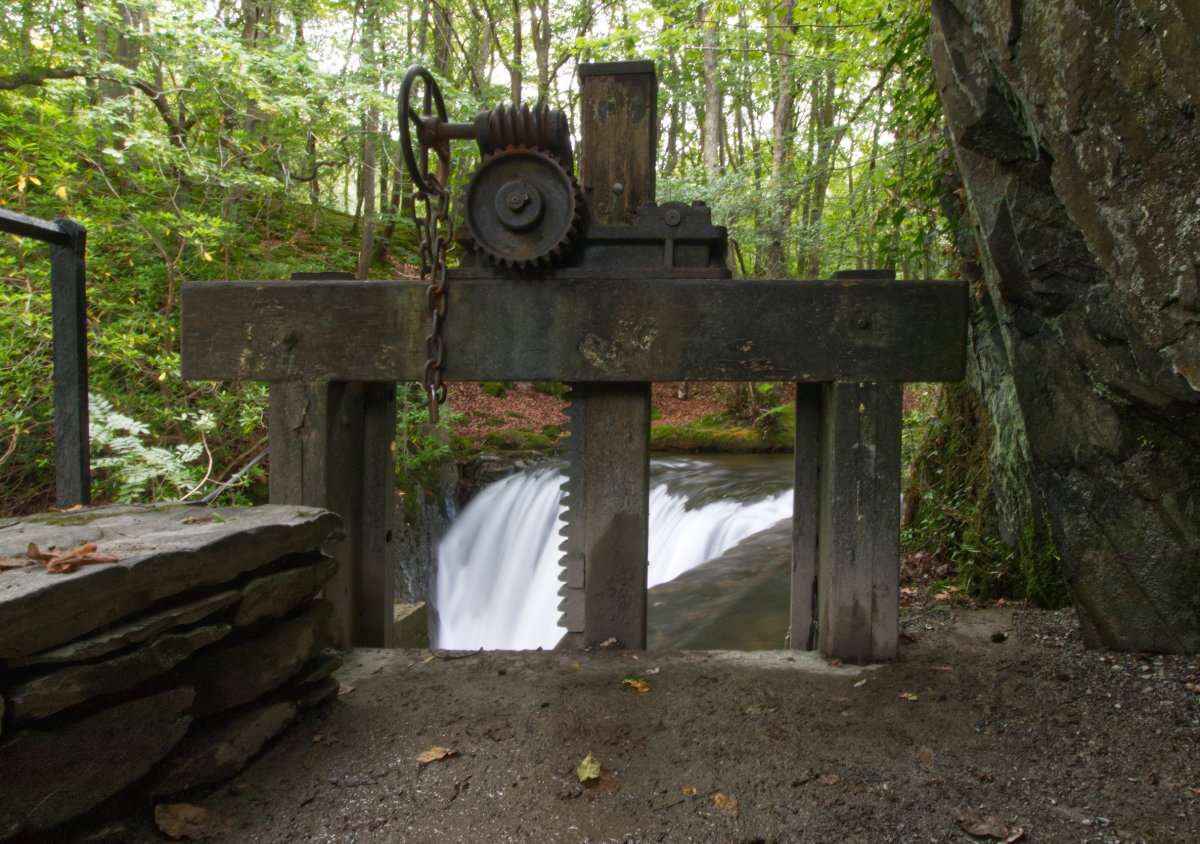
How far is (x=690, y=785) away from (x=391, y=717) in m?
1.23

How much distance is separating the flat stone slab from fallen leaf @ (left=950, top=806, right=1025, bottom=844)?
2.43 metres

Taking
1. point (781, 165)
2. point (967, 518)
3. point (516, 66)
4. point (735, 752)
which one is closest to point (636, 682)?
point (735, 752)

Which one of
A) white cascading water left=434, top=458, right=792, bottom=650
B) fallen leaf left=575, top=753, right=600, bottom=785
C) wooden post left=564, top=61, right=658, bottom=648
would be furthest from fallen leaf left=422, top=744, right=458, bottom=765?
white cascading water left=434, top=458, right=792, bottom=650

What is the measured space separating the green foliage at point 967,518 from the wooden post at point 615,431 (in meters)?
2.71

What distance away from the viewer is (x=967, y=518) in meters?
5.55

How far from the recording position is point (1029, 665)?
3.35 m

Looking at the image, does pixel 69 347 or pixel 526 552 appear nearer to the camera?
pixel 69 347

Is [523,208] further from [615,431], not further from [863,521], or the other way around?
[863,521]

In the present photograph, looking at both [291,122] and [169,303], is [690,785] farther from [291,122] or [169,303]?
[291,122]

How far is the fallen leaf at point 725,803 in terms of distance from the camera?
2256 mm

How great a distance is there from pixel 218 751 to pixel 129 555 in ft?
2.33

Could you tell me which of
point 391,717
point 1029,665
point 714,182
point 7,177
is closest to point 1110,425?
point 1029,665

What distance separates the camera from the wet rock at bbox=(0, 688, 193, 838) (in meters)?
1.79

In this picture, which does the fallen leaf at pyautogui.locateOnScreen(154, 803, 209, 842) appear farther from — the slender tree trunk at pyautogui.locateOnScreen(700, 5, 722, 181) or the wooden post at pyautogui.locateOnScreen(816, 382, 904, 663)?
the slender tree trunk at pyautogui.locateOnScreen(700, 5, 722, 181)
